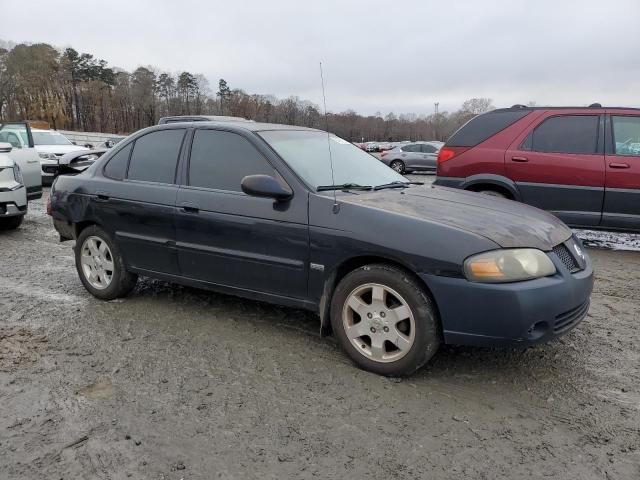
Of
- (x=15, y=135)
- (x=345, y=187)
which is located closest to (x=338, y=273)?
(x=345, y=187)

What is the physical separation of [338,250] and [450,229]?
0.72 m

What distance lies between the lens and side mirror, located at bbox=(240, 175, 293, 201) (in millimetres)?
3539

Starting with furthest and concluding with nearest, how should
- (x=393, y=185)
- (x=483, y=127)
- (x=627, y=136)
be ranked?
(x=483, y=127)
(x=627, y=136)
(x=393, y=185)

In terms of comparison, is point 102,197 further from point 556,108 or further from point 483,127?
point 556,108

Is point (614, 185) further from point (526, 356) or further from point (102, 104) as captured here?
point (102, 104)

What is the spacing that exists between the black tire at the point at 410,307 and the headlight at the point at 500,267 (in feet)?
1.09

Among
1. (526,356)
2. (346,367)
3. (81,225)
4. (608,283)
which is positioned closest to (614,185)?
(608,283)

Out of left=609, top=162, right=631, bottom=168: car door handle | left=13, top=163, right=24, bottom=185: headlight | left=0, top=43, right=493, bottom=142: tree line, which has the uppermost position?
left=0, top=43, right=493, bottom=142: tree line

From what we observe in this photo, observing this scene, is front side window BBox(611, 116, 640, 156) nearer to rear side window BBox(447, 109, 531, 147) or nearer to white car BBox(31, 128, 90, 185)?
rear side window BBox(447, 109, 531, 147)

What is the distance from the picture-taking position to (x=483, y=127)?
6980 millimetres

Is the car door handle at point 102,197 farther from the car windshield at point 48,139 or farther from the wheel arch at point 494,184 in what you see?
the car windshield at point 48,139

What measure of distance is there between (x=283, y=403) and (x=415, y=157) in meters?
23.0

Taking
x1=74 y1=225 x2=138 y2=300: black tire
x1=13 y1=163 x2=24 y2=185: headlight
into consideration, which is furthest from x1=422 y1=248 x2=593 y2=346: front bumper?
x1=13 y1=163 x2=24 y2=185: headlight

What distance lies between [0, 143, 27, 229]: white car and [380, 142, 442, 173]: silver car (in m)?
18.7
